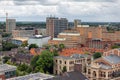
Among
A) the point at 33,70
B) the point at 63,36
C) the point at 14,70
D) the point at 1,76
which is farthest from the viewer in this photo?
the point at 63,36

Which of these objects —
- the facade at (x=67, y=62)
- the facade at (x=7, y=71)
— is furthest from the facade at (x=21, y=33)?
the facade at (x=7, y=71)

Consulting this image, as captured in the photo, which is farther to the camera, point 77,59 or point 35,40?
point 35,40

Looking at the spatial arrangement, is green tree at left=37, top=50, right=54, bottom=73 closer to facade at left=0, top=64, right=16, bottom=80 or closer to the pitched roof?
facade at left=0, top=64, right=16, bottom=80

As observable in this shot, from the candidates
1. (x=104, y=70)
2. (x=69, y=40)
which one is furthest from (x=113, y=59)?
(x=69, y=40)

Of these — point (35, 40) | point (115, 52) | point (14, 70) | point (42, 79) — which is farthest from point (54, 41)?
point (42, 79)

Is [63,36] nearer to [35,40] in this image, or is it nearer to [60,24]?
[35,40]

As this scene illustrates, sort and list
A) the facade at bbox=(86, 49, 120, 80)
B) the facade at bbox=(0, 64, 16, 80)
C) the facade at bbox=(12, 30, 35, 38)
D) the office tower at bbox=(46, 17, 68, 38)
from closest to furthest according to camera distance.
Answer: the facade at bbox=(0, 64, 16, 80), the facade at bbox=(86, 49, 120, 80), the office tower at bbox=(46, 17, 68, 38), the facade at bbox=(12, 30, 35, 38)

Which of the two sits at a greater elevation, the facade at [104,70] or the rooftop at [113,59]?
the rooftop at [113,59]

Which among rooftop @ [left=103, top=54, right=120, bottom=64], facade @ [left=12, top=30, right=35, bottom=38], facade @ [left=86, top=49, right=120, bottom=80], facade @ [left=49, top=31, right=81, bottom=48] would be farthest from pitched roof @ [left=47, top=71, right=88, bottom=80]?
Result: facade @ [left=12, top=30, right=35, bottom=38]

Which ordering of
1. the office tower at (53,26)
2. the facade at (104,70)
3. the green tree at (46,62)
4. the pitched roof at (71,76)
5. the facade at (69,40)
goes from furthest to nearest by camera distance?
1. the office tower at (53,26)
2. the facade at (69,40)
3. the green tree at (46,62)
4. the facade at (104,70)
5. the pitched roof at (71,76)

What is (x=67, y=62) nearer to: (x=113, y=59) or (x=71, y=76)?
(x=113, y=59)

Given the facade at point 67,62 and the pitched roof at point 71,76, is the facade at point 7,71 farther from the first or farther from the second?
the facade at point 67,62
